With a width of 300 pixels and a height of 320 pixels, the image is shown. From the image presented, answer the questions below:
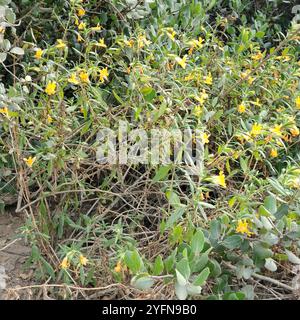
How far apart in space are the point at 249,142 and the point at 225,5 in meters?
1.51

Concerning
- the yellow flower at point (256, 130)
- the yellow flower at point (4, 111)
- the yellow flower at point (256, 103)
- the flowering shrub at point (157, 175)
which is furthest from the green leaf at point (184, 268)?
the yellow flower at point (256, 103)

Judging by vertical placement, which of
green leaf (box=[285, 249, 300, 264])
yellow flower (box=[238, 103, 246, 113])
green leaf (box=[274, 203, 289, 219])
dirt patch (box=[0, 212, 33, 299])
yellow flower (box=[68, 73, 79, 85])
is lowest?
dirt patch (box=[0, 212, 33, 299])

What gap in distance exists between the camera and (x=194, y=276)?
162 cm

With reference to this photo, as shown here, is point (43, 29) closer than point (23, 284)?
No

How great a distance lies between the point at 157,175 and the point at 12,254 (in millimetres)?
686

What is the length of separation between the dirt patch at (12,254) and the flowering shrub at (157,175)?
0.39ft

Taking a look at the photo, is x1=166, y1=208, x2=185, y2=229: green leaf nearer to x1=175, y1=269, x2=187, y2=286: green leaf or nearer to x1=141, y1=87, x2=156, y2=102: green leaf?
x1=175, y1=269, x2=187, y2=286: green leaf

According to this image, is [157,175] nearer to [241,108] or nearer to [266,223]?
[266,223]

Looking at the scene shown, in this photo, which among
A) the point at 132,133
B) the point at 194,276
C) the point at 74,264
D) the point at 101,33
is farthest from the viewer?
the point at 101,33

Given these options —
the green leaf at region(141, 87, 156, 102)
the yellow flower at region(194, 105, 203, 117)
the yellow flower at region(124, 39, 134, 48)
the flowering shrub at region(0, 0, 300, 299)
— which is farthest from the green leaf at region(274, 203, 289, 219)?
the yellow flower at region(124, 39, 134, 48)

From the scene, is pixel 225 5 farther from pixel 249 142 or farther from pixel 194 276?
pixel 194 276

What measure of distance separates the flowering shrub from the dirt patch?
12 centimetres

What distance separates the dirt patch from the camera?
199 cm
